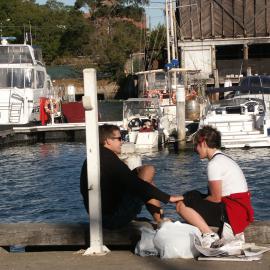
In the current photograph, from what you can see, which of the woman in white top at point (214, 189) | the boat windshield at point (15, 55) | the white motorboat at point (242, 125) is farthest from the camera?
the boat windshield at point (15, 55)

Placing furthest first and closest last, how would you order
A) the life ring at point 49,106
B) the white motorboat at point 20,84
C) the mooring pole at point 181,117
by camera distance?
the life ring at point 49,106, the white motorboat at point 20,84, the mooring pole at point 181,117

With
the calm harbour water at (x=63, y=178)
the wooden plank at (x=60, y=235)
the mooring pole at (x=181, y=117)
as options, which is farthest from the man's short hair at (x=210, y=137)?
the mooring pole at (x=181, y=117)

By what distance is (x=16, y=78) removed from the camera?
39719 mm

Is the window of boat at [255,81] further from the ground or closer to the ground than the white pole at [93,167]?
further from the ground

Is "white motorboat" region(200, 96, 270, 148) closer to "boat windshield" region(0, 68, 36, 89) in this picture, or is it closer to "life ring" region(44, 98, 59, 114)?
"life ring" region(44, 98, 59, 114)

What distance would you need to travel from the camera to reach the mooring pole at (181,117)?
29484 mm

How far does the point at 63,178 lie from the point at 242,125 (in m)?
8.20

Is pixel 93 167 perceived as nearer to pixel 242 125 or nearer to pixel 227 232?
pixel 227 232

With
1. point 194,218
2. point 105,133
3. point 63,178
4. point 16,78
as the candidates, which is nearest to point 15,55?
point 16,78

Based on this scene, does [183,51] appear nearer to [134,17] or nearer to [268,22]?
[268,22]

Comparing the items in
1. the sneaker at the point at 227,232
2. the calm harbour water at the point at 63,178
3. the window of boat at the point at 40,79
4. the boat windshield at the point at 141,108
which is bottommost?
the calm harbour water at the point at 63,178

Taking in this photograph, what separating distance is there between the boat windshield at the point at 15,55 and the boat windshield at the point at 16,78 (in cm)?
68

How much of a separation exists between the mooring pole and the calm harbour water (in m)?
0.57

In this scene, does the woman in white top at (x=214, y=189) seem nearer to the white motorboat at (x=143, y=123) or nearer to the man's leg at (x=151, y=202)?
the man's leg at (x=151, y=202)
